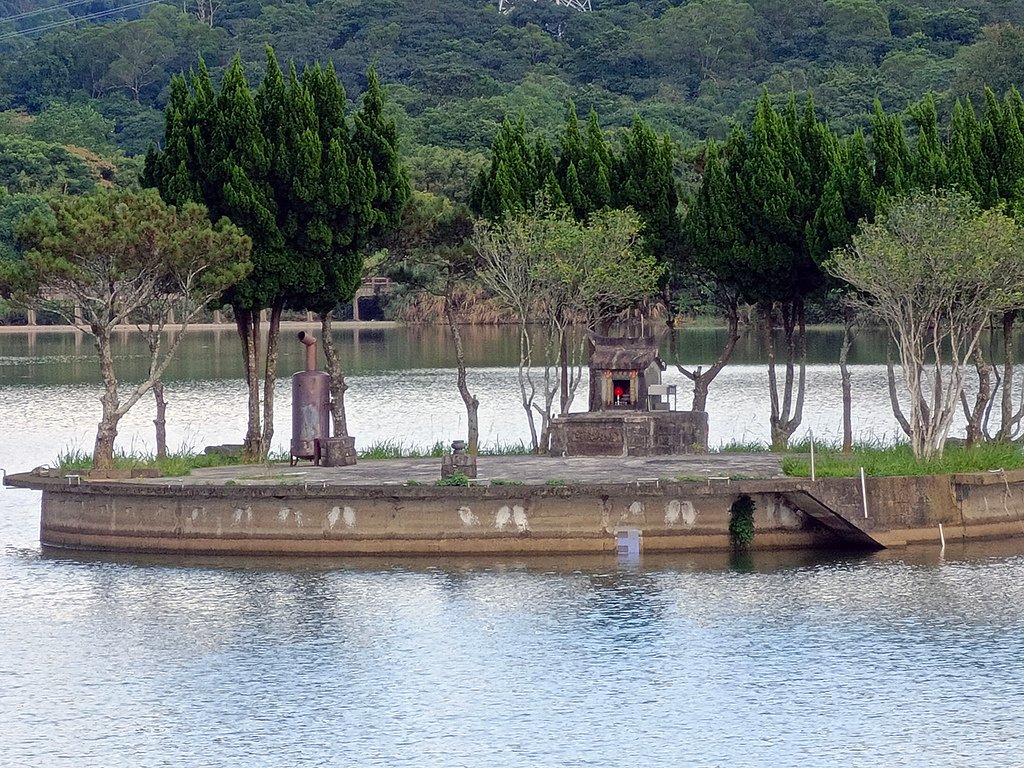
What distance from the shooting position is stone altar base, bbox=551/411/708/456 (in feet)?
172

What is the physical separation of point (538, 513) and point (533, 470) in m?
3.71

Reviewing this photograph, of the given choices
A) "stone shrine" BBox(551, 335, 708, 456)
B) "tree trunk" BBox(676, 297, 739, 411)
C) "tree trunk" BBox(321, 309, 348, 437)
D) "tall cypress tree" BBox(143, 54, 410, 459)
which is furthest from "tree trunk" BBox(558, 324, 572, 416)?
"tree trunk" BBox(321, 309, 348, 437)

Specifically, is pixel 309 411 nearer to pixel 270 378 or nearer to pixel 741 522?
pixel 270 378

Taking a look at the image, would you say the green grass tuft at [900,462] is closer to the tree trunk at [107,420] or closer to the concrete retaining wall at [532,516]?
the concrete retaining wall at [532,516]

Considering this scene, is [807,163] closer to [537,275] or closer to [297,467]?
[537,275]

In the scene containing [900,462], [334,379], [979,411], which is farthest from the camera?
[334,379]

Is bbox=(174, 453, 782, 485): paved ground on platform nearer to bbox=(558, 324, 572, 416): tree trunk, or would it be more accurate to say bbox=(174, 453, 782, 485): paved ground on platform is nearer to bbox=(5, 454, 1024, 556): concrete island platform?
bbox=(5, 454, 1024, 556): concrete island platform

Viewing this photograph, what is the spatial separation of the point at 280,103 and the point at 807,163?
14.7 m

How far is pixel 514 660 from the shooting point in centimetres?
3878

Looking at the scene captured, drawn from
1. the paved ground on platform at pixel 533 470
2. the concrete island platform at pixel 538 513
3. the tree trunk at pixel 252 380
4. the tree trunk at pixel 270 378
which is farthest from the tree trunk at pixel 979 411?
the tree trunk at pixel 252 380

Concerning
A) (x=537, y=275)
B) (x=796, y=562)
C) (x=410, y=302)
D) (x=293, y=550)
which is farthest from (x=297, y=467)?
(x=410, y=302)

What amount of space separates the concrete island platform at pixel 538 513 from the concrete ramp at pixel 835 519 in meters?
0.04

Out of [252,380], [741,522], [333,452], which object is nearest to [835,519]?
[741,522]

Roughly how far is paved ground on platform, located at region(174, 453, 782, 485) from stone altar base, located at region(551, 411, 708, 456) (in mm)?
517
